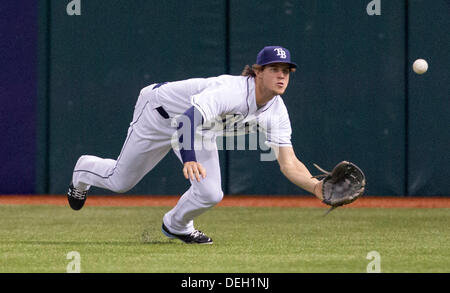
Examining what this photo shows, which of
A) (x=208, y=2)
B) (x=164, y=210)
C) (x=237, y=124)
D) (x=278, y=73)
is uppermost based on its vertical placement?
(x=208, y=2)

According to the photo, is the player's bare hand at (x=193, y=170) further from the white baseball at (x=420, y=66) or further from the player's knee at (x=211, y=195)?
the white baseball at (x=420, y=66)

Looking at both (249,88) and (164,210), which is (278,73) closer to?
(249,88)

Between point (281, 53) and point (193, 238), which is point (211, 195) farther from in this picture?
point (281, 53)

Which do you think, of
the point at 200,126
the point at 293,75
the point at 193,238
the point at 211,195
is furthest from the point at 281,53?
the point at 293,75

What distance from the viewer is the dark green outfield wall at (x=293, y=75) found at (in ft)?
39.9

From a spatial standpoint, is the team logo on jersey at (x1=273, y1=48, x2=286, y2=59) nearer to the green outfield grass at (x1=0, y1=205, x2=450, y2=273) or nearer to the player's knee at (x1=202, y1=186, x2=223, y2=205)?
the player's knee at (x1=202, y1=186, x2=223, y2=205)

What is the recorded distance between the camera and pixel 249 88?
6.60 metres

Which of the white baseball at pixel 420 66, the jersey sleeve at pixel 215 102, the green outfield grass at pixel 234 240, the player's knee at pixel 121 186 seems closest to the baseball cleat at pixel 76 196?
the green outfield grass at pixel 234 240

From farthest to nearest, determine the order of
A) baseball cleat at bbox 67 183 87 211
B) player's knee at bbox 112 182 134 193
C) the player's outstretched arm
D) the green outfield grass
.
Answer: baseball cleat at bbox 67 183 87 211, player's knee at bbox 112 182 134 193, the player's outstretched arm, the green outfield grass

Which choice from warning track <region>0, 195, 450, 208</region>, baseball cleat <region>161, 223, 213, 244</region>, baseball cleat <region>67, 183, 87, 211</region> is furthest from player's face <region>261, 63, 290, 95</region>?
warning track <region>0, 195, 450, 208</region>

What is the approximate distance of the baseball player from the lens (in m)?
6.39

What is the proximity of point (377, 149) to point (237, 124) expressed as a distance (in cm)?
579

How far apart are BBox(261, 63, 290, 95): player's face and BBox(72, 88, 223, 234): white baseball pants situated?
0.73 metres
